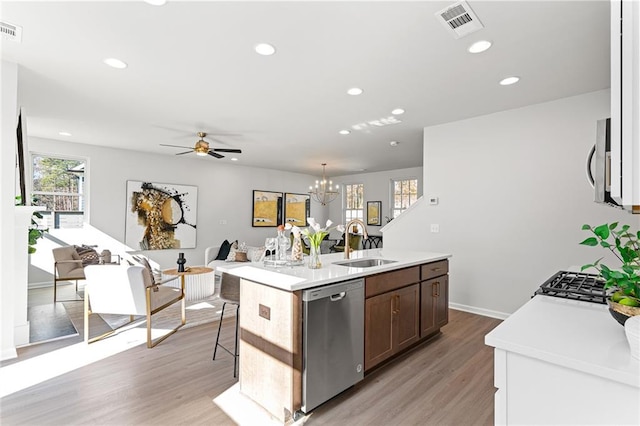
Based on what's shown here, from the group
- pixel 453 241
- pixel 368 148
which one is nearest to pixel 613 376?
pixel 453 241

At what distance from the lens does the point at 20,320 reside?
2.96 metres

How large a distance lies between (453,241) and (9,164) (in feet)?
16.3

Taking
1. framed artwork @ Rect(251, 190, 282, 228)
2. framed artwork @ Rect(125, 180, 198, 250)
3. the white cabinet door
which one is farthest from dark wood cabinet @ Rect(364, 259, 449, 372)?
framed artwork @ Rect(251, 190, 282, 228)

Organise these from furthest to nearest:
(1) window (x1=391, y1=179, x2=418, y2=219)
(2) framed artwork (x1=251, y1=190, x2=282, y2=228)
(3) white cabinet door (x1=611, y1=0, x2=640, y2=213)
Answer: (2) framed artwork (x1=251, y1=190, x2=282, y2=228) → (1) window (x1=391, y1=179, x2=418, y2=219) → (3) white cabinet door (x1=611, y1=0, x2=640, y2=213)

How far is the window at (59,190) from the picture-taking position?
5516 mm

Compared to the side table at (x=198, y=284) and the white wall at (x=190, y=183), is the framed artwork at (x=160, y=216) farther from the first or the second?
the side table at (x=198, y=284)

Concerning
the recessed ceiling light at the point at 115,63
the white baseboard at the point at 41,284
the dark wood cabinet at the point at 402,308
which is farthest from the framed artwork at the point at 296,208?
the recessed ceiling light at the point at 115,63

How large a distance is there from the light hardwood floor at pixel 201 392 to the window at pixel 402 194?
18.2 feet

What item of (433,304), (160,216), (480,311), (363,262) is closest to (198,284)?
(160,216)

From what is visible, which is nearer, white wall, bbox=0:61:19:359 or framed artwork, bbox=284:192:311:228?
white wall, bbox=0:61:19:359

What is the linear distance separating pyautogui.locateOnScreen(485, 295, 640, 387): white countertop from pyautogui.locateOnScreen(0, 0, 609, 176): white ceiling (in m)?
1.86

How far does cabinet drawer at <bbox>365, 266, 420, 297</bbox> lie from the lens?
7.61 feet

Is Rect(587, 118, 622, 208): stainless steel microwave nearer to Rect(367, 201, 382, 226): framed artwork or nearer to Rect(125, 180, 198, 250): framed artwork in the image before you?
Rect(125, 180, 198, 250): framed artwork

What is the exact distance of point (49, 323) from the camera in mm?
3590
